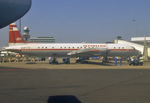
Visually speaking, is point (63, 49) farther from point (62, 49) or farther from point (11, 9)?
point (11, 9)

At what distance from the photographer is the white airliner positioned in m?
42.2

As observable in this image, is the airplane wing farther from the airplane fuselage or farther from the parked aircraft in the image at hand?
the parked aircraft

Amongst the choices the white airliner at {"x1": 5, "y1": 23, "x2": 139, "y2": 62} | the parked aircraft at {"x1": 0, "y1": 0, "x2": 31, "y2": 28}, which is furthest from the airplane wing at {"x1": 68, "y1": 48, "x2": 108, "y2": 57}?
the parked aircraft at {"x1": 0, "y1": 0, "x2": 31, "y2": 28}

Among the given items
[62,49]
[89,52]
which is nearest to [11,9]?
[89,52]

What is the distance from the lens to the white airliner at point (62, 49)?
4219cm

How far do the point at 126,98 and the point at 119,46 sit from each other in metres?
35.2

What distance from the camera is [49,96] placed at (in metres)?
10.9

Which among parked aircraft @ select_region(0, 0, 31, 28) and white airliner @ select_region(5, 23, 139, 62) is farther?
white airliner @ select_region(5, 23, 139, 62)

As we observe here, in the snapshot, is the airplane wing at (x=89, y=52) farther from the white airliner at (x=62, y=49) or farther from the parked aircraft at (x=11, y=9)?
the parked aircraft at (x=11, y=9)

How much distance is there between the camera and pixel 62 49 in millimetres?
42906

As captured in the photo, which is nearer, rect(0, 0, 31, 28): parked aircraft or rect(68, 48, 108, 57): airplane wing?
rect(0, 0, 31, 28): parked aircraft

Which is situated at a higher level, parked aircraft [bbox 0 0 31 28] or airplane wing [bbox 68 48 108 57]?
parked aircraft [bbox 0 0 31 28]

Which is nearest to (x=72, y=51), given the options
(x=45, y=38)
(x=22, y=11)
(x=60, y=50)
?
(x=60, y=50)

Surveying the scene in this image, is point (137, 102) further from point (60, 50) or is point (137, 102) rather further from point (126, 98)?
point (60, 50)
